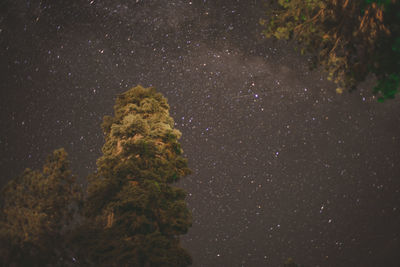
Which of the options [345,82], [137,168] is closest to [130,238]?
[137,168]

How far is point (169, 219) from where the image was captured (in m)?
8.42

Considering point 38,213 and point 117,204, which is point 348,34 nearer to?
point 117,204

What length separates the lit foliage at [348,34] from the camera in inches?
171

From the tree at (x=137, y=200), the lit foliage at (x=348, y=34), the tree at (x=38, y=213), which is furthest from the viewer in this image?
the tree at (x=38, y=213)

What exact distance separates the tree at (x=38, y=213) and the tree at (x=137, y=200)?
1.88m

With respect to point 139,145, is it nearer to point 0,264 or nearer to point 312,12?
point 312,12

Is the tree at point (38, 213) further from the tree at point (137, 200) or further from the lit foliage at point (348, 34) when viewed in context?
the lit foliage at point (348, 34)

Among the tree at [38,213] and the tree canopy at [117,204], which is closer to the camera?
the tree canopy at [117,204]

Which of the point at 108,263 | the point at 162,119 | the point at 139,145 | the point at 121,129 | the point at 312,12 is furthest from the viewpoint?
the point at 162,119

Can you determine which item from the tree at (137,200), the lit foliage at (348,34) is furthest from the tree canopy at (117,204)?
the lit foliage at (348,34)

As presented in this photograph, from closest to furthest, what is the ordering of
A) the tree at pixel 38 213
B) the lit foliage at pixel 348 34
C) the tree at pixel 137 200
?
1. the lit foliage at pixel 348 34
2. the tree at pixel 137 200
3. the tree at pixel 38 213

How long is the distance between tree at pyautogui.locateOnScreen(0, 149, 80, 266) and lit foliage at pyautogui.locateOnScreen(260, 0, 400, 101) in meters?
9.02

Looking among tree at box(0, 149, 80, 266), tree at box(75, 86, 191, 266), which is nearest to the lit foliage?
tree at box(75, 86, 191, 266)

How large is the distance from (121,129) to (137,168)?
1.66 m
